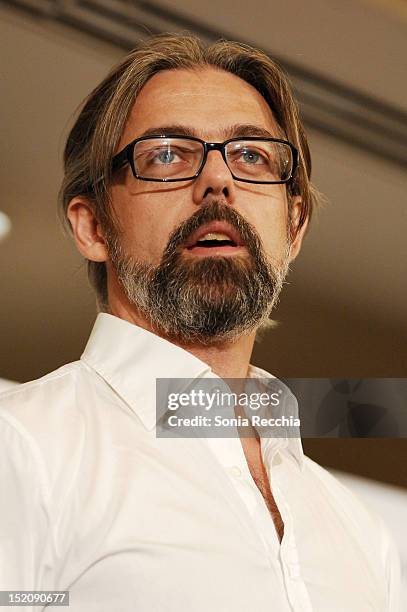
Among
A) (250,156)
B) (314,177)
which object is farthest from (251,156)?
(314,177)

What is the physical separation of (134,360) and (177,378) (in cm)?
4

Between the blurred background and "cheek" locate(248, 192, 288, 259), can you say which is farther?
the blurred background

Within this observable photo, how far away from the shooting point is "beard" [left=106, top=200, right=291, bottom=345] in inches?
34.4

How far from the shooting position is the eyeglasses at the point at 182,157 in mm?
898

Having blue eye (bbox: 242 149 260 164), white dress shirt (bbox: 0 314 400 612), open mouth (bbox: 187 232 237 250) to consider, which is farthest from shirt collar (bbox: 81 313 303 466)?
blue eye (bbox: 242 149 260 164)

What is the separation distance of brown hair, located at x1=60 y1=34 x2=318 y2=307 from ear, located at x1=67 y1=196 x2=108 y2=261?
13 millimetres

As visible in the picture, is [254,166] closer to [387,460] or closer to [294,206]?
[294,206]

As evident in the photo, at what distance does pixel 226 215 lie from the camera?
87 cm

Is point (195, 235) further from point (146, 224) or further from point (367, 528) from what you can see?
point (367, 528)

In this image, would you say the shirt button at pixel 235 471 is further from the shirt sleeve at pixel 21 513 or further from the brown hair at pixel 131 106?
the brown hair at pixel 131 106

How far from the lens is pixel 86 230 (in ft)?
3.18

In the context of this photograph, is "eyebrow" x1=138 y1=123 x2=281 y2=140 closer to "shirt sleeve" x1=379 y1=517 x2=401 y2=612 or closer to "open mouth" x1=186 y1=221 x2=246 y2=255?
"open mouth" x1=186 y1=221 x2=246 y2=255

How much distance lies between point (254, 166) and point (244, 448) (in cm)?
29

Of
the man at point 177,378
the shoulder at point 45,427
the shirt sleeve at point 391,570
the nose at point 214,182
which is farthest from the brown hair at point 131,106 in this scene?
the shirt sleeve at point 391,570
